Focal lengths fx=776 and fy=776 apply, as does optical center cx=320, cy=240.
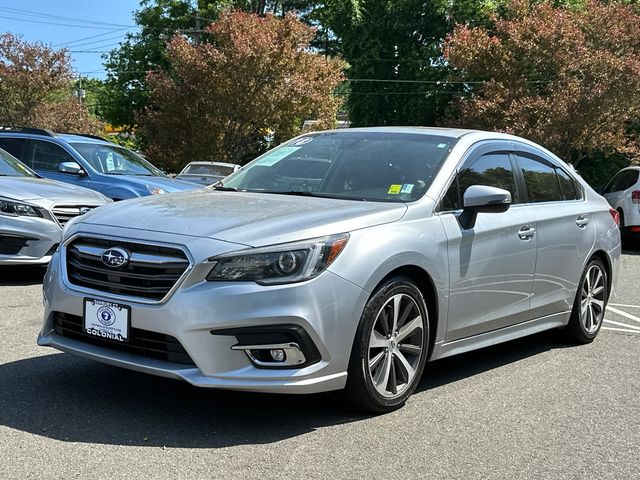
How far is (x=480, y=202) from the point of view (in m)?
4.71

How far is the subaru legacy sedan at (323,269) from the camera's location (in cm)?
379

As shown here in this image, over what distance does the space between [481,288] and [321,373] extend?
4.83 ft

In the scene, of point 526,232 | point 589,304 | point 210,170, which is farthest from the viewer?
point 210,170

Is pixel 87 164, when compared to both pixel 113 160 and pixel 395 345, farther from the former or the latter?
pixel 395 345

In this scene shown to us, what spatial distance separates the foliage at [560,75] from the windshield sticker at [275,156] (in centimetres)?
1479

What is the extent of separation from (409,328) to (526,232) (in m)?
1.42

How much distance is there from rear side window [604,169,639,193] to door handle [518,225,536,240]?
10691 millimetres

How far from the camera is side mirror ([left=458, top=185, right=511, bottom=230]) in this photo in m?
4.71

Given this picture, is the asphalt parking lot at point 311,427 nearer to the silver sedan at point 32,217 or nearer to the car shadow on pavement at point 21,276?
the silver sedan at point 32,217

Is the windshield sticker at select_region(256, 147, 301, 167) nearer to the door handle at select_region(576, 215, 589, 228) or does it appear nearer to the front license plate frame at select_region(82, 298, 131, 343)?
the front license plate frame at select_region(82, 298, 131, 343)

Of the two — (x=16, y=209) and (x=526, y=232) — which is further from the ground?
(x=526, y=232)

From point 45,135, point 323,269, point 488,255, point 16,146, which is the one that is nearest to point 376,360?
point 323,269

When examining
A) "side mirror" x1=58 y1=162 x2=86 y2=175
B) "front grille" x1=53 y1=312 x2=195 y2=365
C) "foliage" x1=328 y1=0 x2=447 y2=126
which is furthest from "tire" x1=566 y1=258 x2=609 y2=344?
"foliage" x1=328 y1=0 x2=447 y2=126

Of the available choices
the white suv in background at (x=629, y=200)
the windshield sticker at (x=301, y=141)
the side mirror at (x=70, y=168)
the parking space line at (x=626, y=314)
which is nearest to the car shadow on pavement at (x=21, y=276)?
the side mirror at (x=70, y=168)
